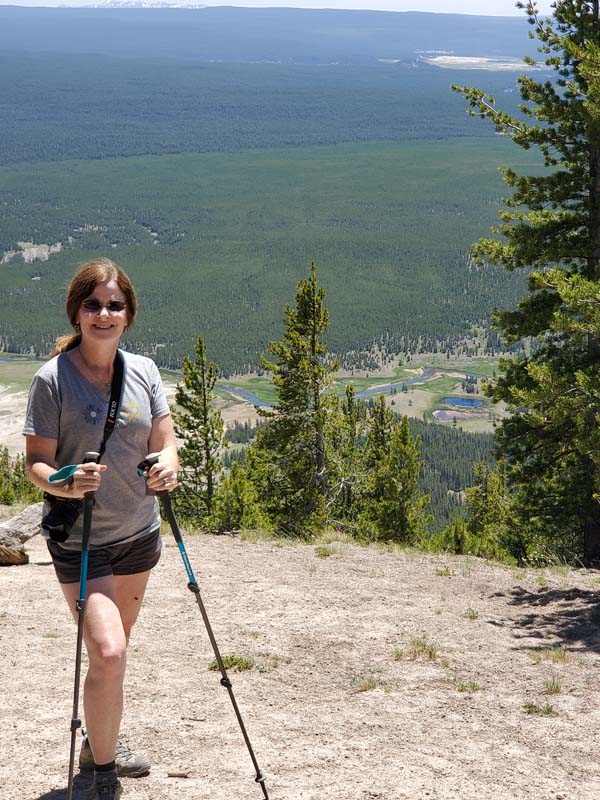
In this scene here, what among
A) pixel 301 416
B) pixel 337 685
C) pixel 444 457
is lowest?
pixel 444 457

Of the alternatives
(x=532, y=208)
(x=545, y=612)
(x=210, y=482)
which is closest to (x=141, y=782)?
(x=545, y=612)

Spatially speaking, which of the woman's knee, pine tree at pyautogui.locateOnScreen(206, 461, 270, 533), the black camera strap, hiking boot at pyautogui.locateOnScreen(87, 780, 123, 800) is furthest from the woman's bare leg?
pine tree at pyautogui.locateOnScreen(206, 461, 270, 533)

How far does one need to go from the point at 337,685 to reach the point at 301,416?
17.8 metres

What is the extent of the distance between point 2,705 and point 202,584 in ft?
15.0

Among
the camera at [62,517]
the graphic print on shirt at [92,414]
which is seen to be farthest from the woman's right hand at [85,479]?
the graphic print on shirt at [92,414]

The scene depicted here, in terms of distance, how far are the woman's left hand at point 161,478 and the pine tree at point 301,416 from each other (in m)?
19.7

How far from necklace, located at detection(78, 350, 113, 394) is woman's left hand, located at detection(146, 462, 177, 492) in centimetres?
54

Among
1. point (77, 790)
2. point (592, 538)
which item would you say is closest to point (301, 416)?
point (592, 538)

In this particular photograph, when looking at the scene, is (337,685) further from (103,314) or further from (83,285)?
(83,285)

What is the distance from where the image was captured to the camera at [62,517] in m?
5.47

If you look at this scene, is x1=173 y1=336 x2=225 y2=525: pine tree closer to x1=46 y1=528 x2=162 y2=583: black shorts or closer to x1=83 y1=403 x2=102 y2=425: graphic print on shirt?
x1=46 y1=528 x2=162 y2=583: black shorts

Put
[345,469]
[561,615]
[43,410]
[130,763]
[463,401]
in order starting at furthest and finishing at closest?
[463,401] → [345,469] → [561,615] → [130,763] → [43,410]

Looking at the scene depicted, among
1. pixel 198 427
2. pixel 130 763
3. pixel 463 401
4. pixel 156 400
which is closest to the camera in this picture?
pixel 156 400

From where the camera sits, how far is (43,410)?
5469mm
